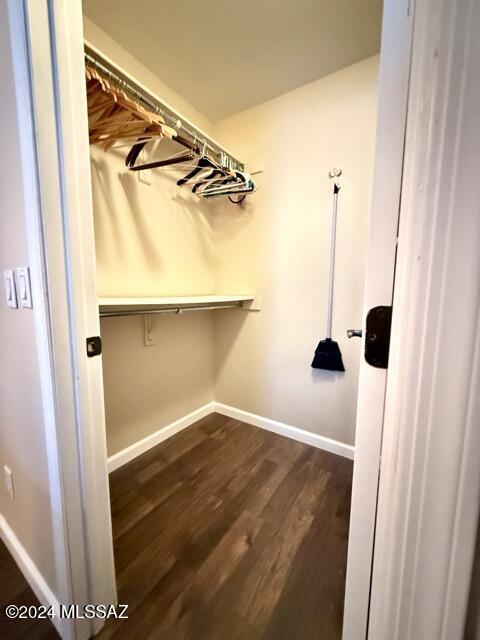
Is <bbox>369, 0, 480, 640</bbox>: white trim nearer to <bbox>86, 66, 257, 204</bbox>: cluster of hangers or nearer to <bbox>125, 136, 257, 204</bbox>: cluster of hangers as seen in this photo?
<bbox>86, 66, 257, 204</bbox>: cluster of hangers

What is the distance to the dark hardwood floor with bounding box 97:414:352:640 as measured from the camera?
0.89m

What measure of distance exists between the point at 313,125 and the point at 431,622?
7.11 feet

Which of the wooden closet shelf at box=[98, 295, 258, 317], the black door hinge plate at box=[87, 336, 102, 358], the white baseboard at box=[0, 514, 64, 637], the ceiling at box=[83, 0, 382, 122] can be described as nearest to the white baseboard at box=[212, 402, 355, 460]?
the wooden closet shelf at box=[98, 295, 258, 317]

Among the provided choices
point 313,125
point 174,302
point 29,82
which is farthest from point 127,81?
point 313,125

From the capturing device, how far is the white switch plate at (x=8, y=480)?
3.39ft

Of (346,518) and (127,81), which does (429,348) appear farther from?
(127,81)

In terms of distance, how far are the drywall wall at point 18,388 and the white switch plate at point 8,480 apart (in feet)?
0.08

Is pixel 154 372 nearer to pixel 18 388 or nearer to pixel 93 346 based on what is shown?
pixel 18 388

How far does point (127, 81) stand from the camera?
113 cm

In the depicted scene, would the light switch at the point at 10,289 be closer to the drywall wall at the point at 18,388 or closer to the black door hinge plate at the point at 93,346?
the drywall wall at the point at 18,388

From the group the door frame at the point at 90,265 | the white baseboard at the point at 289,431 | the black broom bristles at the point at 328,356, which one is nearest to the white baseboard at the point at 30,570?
the door frame at the point at 90,265

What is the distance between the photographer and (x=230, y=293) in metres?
2.16

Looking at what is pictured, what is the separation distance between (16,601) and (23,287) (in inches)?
46.0

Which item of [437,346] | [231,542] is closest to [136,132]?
[437,346]
